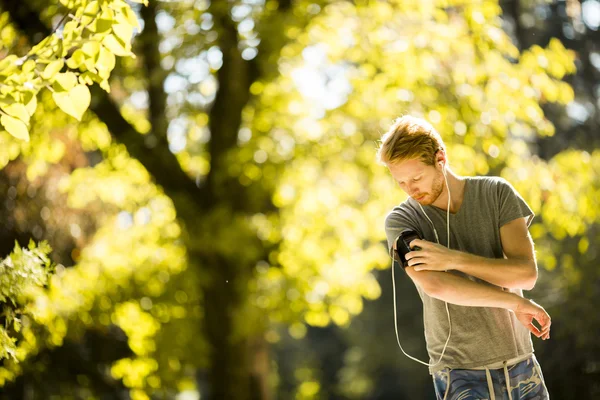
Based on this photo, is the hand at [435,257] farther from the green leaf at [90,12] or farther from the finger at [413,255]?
the green leaf at [90,12]

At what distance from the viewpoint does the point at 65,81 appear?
2590 millimetres

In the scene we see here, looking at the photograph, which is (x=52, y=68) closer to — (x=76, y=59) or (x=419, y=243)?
(x=76, y=59)

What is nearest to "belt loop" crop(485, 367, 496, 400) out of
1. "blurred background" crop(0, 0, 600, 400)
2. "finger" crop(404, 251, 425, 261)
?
"finger" crop(404, 251, 425, 261)

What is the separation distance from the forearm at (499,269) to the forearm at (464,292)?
3 cm

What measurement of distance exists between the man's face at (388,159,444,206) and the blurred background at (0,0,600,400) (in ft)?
12.1

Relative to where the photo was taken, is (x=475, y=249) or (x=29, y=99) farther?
→ (x=475, y=249)

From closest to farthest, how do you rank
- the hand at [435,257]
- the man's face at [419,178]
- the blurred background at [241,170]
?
the hand at [435,257], the man's face at [419,178], the blurred background at [241,170]

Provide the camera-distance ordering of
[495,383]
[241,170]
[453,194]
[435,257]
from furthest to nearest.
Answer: [241,170]
[453,194]
[495,383]
[435,257]

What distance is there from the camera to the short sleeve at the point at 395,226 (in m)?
2.71

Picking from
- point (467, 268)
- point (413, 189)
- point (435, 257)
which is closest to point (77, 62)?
point (413, 189)

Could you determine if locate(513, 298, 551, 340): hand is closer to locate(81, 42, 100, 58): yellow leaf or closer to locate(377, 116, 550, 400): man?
locate(377, 116, 550, 400): man

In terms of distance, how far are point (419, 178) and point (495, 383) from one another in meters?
0.78

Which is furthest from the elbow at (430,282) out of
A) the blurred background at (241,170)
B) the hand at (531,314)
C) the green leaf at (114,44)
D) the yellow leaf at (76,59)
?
the blurred background at (241,170)

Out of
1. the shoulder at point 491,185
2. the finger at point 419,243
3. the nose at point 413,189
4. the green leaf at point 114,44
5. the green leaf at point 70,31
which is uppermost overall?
the green leaf at point 70,31
